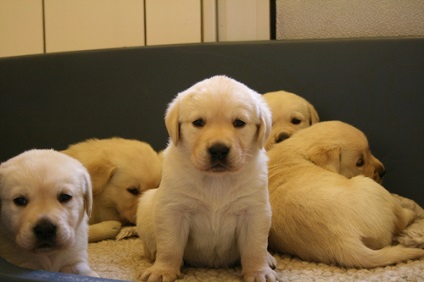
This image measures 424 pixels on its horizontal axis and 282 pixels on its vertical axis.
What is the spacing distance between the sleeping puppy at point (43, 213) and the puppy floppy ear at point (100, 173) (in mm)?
650

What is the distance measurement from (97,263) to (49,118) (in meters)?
1.39

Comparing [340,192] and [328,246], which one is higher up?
[340,192]

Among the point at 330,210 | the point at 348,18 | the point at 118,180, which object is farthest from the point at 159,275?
the point at 348,18

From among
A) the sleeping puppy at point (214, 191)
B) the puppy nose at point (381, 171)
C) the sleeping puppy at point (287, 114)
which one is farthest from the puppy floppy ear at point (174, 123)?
the puppy nose at point (381, 171)

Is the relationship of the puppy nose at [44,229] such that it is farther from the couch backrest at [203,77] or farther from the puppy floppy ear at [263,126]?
the couch backrest at [203,77]

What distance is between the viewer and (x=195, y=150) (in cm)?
196

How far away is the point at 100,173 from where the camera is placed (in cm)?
280

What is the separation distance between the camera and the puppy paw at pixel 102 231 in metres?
2.71

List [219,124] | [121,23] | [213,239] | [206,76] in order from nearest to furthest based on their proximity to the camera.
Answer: [219,124], [213,239], [206,76], [121,23]

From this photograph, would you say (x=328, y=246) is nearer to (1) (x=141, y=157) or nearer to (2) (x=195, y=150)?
(2) (x=195, y=150)

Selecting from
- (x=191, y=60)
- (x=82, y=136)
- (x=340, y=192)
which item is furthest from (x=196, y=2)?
(x=340, y=192)

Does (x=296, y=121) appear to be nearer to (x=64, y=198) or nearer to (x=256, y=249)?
(x=256, y=249)

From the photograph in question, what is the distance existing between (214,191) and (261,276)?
0.34 meters

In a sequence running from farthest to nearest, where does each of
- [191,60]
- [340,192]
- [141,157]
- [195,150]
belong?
[191,60] < [141,157] < [340,192] < [195,150]
